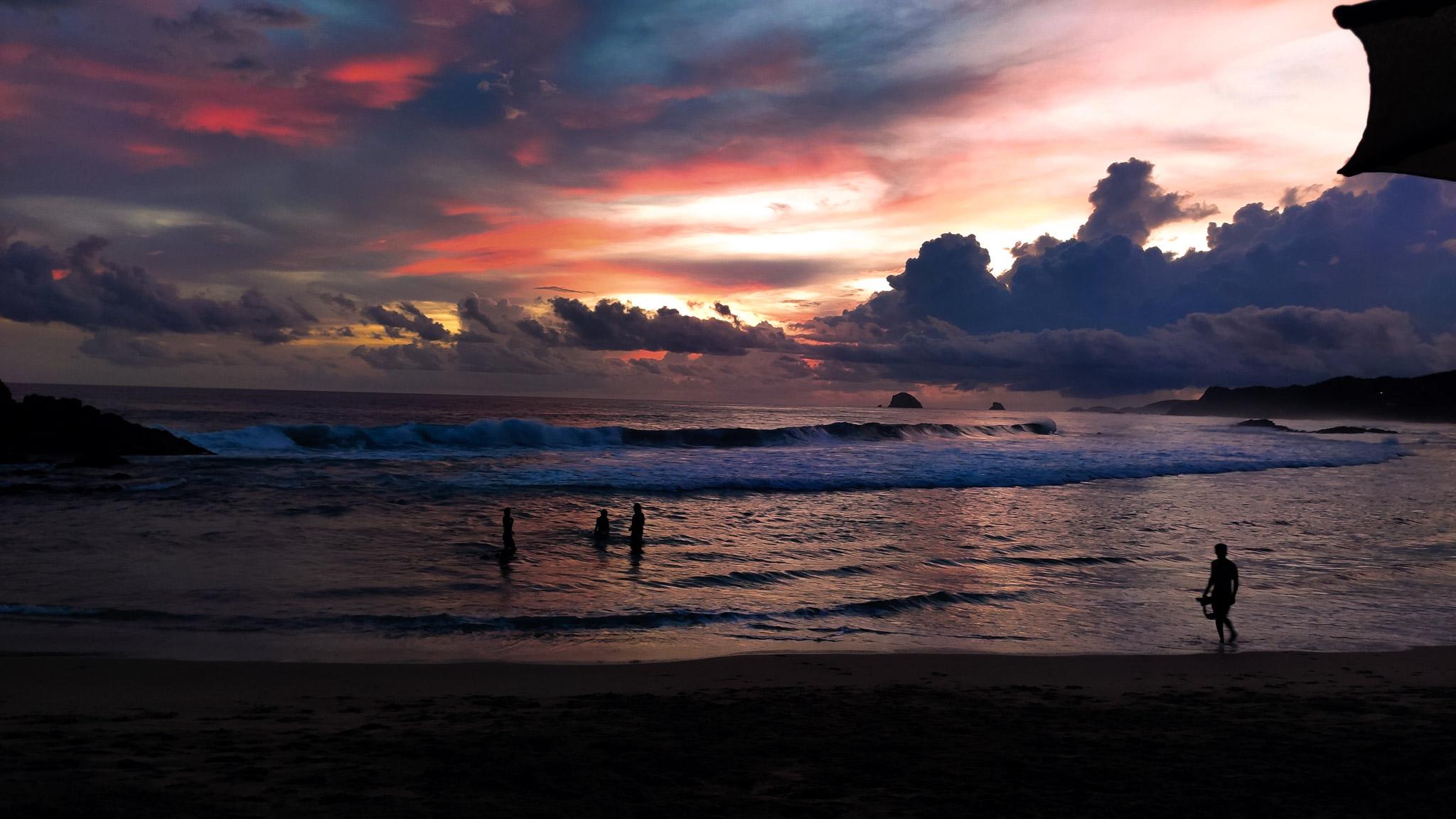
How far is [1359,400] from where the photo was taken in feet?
541

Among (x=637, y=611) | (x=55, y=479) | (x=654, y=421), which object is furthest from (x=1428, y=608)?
(x=654, y=421)

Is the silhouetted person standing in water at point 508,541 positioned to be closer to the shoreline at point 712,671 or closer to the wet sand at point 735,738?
the shoreline at point 712,671

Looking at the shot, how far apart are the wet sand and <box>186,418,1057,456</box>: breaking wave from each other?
3878cm

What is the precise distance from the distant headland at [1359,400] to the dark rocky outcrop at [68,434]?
184738 millimetres

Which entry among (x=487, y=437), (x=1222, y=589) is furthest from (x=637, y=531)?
(x=487, y=437)

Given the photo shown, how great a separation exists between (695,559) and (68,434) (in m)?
34.7

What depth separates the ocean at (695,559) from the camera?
12172mm

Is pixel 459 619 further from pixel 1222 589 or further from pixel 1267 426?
pixel 1267 426

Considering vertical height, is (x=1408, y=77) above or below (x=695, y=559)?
above

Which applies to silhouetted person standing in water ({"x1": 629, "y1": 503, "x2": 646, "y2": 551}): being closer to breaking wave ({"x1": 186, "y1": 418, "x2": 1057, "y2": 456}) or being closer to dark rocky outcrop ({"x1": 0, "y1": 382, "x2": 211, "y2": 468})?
dark rocky outcrop ({"x1": 0, "y1": 382, "x2": 211, "y2": 468})

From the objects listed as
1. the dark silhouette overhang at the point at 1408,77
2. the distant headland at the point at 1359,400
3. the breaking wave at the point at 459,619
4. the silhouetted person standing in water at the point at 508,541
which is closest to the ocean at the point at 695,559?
the breaking wave at the point at 459,619

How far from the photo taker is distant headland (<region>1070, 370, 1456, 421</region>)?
146m

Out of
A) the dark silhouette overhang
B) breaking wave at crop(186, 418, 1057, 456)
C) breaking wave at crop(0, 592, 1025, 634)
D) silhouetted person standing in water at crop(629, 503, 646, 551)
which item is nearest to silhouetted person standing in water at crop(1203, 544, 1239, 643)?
breaking wave at crop(0, 592, 1025, 634)

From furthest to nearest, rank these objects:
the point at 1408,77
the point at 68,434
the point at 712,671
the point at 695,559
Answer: the point at 68,434 → the point at 695,559 → the point at 712,671 → the point at 1408,77
